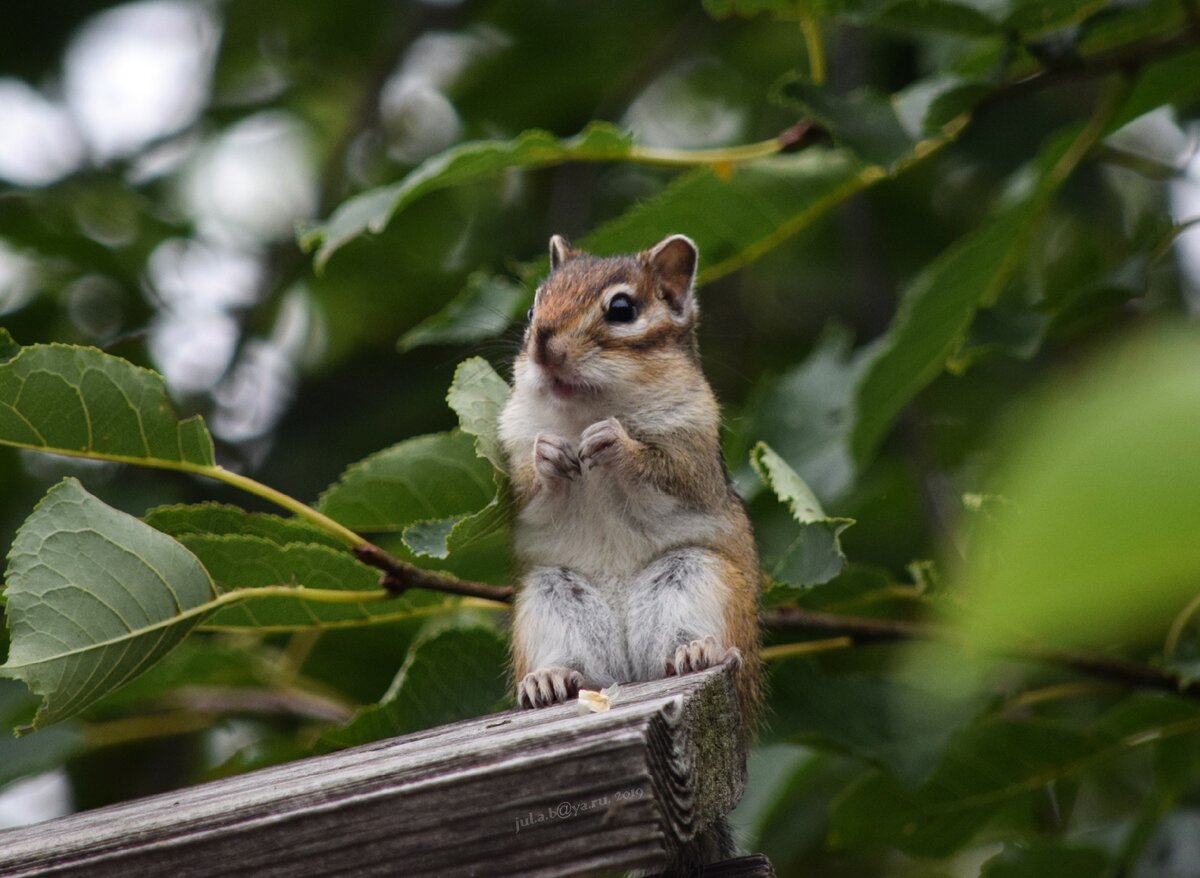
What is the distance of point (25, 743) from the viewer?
2984 millimetres

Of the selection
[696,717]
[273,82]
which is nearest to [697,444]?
[696,717]

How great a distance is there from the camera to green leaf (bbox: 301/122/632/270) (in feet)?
8.18

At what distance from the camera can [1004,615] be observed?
403 mm

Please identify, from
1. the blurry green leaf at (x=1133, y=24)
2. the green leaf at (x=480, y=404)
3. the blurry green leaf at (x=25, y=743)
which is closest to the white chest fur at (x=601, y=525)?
the green leaf at (x=480, y=404)

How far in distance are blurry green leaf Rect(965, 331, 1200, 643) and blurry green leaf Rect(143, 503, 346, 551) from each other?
6.75ft

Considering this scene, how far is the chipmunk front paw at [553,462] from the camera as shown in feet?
8.52

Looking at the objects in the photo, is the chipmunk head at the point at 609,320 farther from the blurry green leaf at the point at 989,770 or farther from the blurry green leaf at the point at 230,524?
the blurry green leaf at the point at 989,770

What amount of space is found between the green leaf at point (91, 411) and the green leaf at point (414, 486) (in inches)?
12.2

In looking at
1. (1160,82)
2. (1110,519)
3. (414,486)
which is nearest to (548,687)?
(414,486)

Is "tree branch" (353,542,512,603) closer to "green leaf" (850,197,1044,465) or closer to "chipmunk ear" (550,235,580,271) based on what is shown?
"green leaf" (850,197,1044,465)

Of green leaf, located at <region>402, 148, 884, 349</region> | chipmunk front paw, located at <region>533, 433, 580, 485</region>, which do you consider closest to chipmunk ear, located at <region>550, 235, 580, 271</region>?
green leaf, located at <region>402, 148, 884, 349</region>

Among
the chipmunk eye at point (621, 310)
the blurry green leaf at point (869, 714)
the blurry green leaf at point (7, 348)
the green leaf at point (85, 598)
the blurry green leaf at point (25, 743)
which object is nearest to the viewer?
the green leaf at point (85, 598)

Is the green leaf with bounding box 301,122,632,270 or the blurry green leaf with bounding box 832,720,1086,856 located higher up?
the green leaf with bounding box 301,122,632,270

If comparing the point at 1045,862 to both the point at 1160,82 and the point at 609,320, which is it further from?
the point at 1160,82
